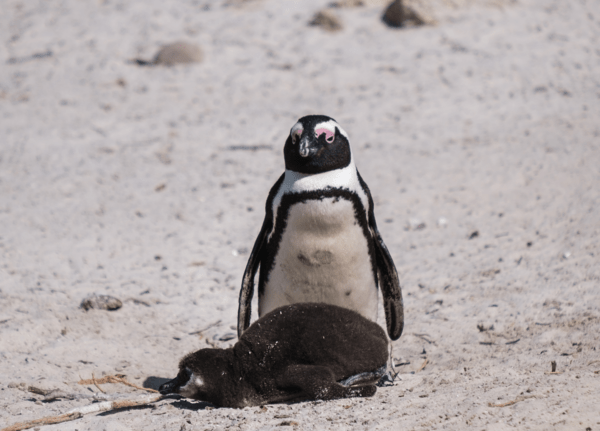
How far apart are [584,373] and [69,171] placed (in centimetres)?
517

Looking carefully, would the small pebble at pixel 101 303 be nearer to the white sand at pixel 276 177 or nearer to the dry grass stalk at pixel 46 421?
the white sand at pixel 276 177

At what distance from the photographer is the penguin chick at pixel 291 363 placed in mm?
2562

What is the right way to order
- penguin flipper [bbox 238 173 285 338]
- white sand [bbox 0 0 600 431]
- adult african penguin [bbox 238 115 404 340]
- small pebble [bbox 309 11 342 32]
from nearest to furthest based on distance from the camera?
white sand [bbox 0 0 600 431], adult african penguin [bbox 238 115 404 340], penguin flipper [bbox 238 173 285 338], small pebble [bbox 309 11 342 32]

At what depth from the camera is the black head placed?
2.51 meters

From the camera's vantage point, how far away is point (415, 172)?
6078 millimetres

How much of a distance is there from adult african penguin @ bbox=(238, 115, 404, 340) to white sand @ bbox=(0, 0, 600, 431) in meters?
0.55

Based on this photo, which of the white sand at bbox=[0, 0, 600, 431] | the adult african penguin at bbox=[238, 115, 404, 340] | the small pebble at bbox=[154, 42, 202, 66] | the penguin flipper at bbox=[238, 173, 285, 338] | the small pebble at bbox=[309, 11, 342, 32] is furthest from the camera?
the small pebble at bbox=[309, 11, 342, 32]

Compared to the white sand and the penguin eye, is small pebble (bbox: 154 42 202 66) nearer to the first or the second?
the white sand

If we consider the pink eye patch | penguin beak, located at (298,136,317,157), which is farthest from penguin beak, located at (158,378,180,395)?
the pink eye patch

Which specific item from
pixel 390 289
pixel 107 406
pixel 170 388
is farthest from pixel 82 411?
pixel 390 289

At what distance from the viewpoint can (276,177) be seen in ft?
20.1

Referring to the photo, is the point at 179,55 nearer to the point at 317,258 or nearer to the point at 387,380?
the point at 317,258

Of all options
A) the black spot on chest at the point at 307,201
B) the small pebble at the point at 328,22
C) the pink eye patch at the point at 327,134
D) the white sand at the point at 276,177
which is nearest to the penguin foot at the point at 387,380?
the white sand at the point at 276,177

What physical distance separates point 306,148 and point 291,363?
0.95m
